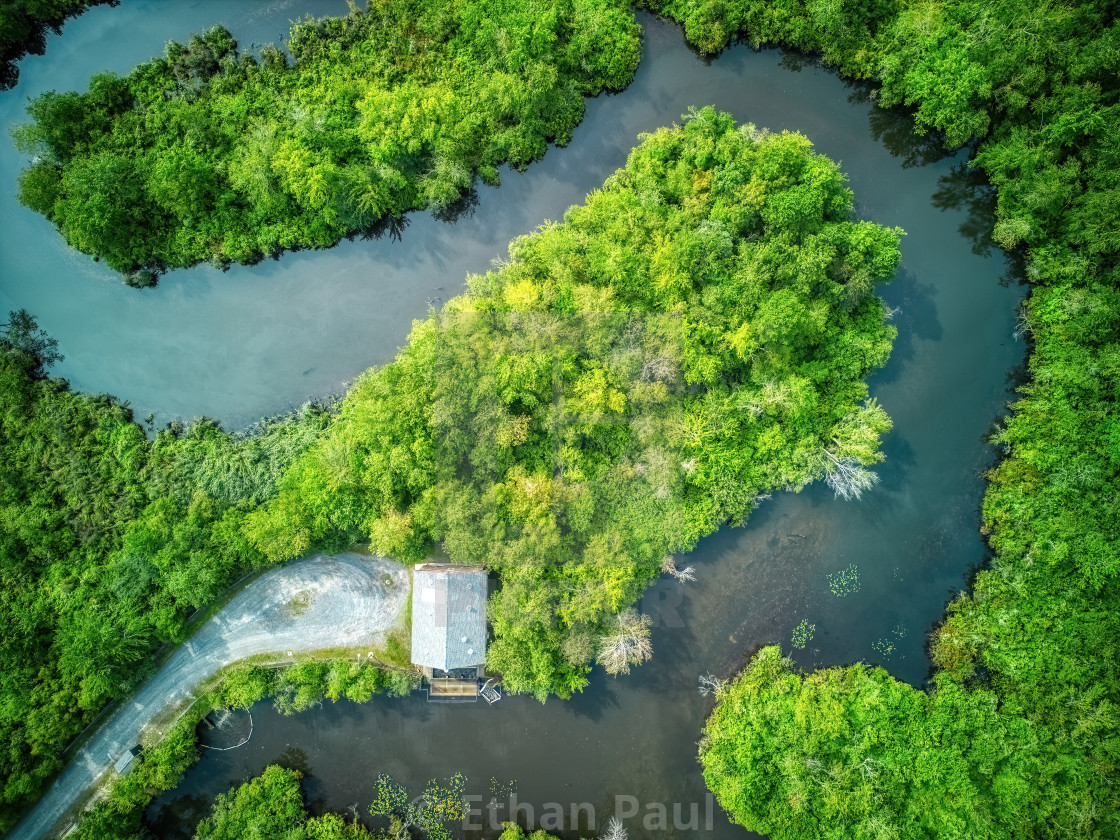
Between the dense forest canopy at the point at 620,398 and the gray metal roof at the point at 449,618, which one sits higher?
the dense forest canopy at the point at 620,398

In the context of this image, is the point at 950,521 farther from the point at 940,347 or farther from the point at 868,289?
the point at 868,289

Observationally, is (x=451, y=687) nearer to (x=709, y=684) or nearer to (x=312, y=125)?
(x=709, y=684)

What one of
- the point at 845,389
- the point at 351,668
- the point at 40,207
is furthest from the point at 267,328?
the point at 845,389

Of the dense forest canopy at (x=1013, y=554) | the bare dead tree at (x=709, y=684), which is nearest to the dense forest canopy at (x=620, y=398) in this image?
the bare dead tree at (x=709, y=684)

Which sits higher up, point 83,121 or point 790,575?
point 83,121

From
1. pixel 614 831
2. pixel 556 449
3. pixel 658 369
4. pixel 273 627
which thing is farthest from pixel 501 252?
pixel 614 831

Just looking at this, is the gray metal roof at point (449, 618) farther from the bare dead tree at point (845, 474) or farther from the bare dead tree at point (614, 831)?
the bare dead tree at point (845, 474)
